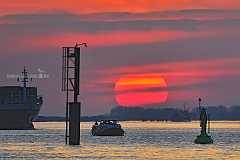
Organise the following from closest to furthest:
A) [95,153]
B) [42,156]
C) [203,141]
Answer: [42,156]
[95,153]
[203,141]

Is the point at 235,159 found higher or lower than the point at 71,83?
lower

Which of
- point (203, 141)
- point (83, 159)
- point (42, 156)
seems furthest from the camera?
point (203, 141)

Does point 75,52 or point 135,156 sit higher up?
point 75,52

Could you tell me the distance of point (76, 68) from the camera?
128875 millimetres

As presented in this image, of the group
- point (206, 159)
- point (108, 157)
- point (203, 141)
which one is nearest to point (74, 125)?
point (108, 157)

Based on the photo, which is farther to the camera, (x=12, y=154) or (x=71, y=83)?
(x=71, y=83)

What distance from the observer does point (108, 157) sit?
112812 millimetres

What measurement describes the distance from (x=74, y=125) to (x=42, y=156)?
1177 centimetres

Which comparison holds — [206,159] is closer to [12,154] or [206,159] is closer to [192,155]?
[192,155]

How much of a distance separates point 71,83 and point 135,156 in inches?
676

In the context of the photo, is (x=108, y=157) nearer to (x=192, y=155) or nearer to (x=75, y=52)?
(x=192, y=155)

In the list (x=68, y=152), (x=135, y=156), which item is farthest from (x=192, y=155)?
Answer: (x=68, y=152)

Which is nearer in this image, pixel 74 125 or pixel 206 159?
pixel 206 159

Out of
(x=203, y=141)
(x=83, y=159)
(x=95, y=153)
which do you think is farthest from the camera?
(x=203, y=141)
